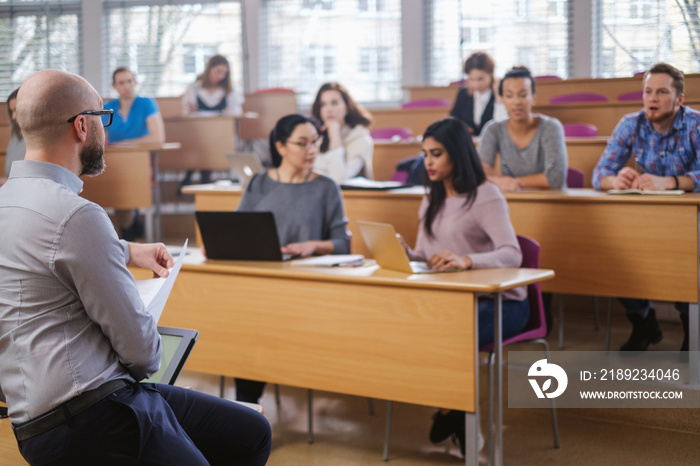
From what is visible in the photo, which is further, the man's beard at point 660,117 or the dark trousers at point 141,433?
the man's beard at point 660,117

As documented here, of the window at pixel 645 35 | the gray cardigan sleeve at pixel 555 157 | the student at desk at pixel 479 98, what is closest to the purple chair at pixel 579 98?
the student at desk at pixel 479 98

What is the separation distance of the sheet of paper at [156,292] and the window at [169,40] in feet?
27.1

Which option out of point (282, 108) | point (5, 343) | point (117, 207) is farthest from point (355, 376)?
point (282, 108)

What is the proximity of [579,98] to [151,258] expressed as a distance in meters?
5.27

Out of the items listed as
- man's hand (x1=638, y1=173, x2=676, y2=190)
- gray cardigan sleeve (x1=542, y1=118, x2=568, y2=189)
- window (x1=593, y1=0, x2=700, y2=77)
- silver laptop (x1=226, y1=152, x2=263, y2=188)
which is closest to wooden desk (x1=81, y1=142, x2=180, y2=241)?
silver laptop (x1=226, y1=152, x2=263, y2=188)

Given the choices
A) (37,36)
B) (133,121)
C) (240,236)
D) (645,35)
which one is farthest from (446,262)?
(37,36)

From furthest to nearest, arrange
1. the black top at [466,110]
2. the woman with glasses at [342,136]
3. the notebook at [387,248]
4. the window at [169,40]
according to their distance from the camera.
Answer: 1. the window at [169,40]
2. the black top at [466,110]
3. the woman with glasses at [342,136]
4. the notebook at [387,248]

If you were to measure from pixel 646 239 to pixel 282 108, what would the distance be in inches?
203

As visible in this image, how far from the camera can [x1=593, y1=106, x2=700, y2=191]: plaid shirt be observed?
3.30 meters

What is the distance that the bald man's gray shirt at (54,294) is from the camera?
1.29m

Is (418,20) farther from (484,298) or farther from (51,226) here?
(51,226)

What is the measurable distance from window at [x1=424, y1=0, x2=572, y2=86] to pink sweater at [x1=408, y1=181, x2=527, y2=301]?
19.1ft

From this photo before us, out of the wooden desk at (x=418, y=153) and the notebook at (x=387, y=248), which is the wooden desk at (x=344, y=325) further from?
the wooden desk at (x=418, y=153)

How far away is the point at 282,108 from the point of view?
772 centimetres
